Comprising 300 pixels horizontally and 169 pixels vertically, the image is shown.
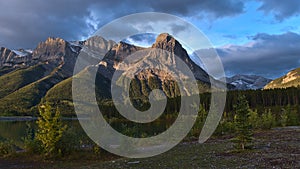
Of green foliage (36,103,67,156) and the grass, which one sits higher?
green foliage (36,103,67,156)

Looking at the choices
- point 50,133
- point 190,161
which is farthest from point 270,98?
point 190,161

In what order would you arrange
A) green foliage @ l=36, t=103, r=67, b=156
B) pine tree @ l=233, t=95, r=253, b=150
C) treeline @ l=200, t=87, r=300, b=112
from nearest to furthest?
pine tree @ l=233, t=95, r=253, b=150 → green foliage @ l=36, t=103, r=67, b=156 → treeline @ l=200, t=87, r=300, b=112

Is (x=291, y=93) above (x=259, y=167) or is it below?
above

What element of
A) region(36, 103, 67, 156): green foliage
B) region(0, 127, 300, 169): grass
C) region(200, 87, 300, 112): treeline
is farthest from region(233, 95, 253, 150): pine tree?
region(200, 87, 300, 112): treeline

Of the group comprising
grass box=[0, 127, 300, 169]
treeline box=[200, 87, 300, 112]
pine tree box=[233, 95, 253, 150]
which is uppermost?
treeline box=[200, 87, 300, 112]

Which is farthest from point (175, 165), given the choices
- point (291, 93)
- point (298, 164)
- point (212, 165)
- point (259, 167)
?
point (291, 93)

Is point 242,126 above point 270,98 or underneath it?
underneath

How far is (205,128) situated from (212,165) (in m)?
35.9

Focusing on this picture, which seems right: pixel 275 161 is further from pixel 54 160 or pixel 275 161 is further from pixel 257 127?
pixel 257 127

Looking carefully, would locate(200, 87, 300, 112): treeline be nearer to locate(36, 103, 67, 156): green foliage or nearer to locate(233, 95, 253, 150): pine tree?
locate(233, 95, 253, 150): pine tree

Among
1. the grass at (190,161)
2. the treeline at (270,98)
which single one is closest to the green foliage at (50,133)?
the grass at (190,161)

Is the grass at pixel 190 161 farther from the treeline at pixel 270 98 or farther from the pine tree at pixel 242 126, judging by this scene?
the treeline at pixel 270 98

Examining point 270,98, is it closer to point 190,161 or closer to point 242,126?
point 242,126

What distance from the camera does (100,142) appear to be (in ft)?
112
